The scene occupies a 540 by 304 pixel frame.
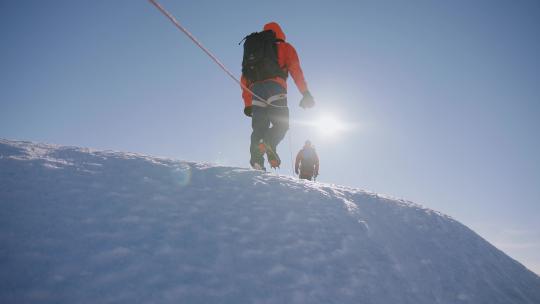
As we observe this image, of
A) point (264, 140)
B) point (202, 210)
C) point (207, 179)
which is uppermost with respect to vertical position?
point (264, 140)

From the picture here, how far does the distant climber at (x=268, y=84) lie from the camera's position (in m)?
4.55

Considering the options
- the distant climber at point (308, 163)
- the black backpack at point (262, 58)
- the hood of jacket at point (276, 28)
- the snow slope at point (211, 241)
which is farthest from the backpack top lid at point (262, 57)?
the distant climber at point (308, 163)

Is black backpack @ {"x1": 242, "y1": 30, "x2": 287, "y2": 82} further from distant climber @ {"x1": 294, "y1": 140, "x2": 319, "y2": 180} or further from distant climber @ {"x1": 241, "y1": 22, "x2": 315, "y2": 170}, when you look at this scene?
distant climber @ {"x1": 294, "y1": 140, "x2": 319, "y2": 180}

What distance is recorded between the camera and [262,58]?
4.53 m

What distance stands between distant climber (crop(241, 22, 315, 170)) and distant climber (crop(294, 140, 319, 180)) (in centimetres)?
480

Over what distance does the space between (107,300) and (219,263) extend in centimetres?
53

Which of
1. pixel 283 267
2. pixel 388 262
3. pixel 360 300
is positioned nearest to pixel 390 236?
pixel 388 262

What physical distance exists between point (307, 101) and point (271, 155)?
0.97 metres

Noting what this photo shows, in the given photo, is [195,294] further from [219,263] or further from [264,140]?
[264,140]

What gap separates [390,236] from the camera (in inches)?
92.4

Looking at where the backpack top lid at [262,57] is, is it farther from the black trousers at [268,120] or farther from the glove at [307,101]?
the glove at [307,101]

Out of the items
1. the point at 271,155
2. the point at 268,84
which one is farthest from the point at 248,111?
the point at 271,155

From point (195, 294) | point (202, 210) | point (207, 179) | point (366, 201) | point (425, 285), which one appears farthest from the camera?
point (366, 201)

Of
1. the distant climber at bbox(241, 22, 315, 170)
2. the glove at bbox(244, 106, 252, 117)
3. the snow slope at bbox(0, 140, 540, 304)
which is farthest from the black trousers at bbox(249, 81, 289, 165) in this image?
the snow slope at bbox(0, 140, 540, 304)
